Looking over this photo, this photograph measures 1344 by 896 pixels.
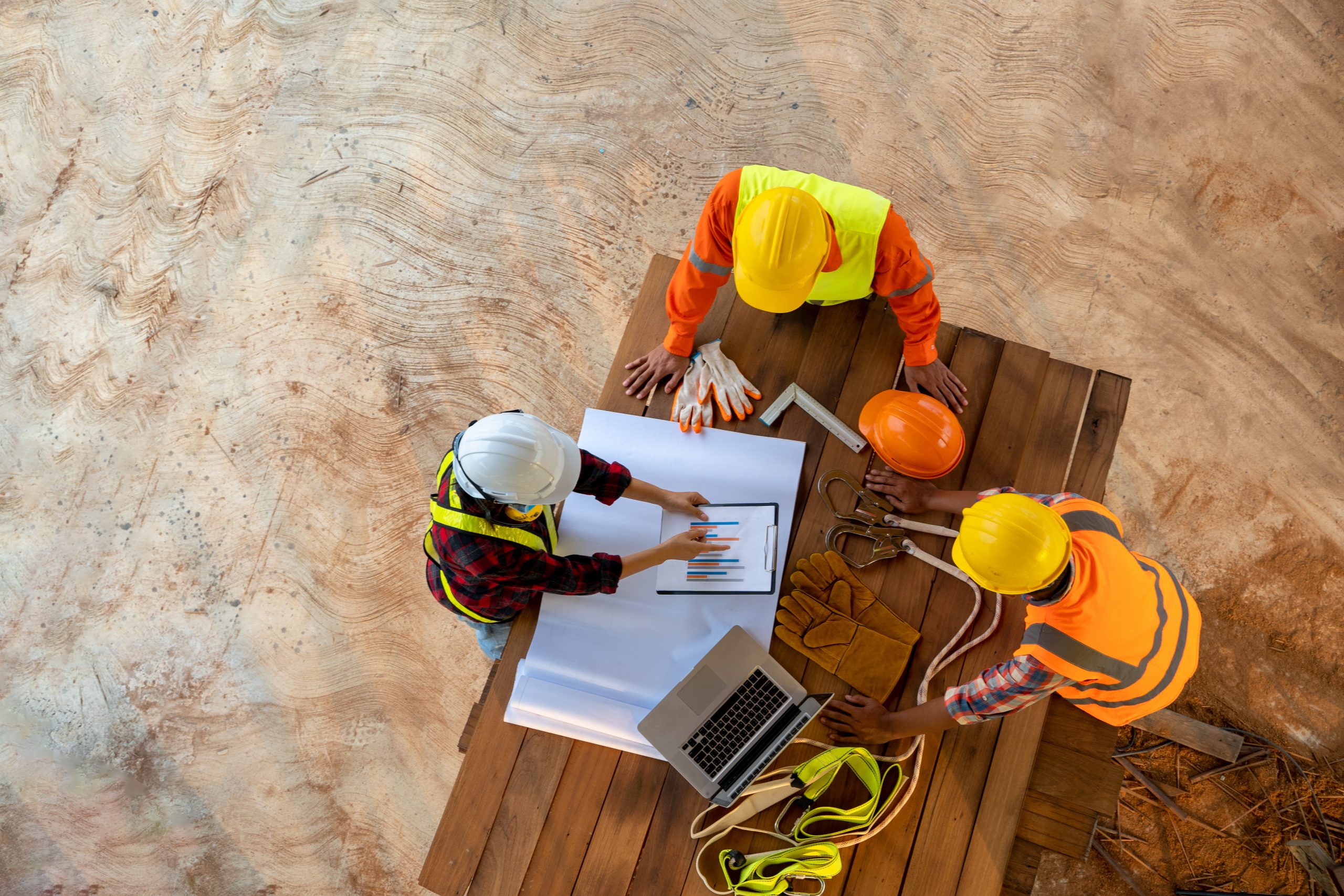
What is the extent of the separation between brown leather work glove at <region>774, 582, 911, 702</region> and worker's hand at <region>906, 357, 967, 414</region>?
2.59 ft

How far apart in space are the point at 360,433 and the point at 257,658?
118cm

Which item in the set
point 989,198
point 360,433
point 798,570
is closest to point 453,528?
point 798,570

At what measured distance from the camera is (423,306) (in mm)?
3844

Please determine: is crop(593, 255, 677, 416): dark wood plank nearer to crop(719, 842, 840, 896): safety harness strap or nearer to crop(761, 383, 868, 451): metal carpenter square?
crop(761, 383, 868, 451): metal carpenter square

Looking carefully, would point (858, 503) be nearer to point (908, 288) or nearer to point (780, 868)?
point (908, 288)

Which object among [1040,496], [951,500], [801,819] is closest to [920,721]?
[801,819]

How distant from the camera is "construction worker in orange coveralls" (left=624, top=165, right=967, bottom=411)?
6.60 feet

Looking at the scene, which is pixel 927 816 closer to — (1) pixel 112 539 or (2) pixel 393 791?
(2) pixel 393 791

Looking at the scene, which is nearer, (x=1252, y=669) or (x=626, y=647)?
(x=626, y=647)

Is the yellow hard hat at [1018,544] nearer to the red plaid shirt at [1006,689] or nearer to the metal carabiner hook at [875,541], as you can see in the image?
the red plaid shirt at [1006,689]

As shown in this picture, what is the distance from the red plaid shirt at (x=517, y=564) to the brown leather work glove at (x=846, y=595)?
1.98 feet

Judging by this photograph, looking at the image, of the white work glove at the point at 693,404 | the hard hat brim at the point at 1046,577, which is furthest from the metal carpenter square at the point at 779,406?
the hard hat brim at the point at 1046,577

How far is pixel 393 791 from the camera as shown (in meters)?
3.45

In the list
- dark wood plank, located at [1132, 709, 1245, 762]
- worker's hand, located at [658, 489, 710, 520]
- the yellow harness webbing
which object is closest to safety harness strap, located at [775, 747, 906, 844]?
the yellow harness webbing
